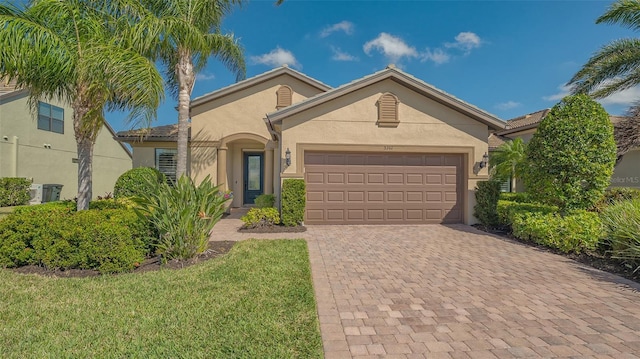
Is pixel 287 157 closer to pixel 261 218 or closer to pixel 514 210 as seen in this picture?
pixel 261 218

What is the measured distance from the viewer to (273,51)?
15758 mm

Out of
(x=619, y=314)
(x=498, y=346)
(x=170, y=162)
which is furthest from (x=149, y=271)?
(x=170, y=162)

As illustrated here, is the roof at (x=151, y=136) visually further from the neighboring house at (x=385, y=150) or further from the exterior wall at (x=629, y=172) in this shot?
the exterior wall at (x=629, y=172)

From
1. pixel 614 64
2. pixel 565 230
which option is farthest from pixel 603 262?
pixel 614 64

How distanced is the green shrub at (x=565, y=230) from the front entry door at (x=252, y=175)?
11.4 m

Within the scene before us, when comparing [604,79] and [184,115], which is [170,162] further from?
[604,79]

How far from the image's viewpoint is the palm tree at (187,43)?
766cm

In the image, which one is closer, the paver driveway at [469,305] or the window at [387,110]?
the paver driveway at [469,305]

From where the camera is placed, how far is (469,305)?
4.09m

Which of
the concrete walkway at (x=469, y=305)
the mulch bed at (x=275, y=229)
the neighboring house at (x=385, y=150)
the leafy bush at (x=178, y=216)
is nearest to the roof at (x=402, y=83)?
the neighboring house at (x=385, y=150)

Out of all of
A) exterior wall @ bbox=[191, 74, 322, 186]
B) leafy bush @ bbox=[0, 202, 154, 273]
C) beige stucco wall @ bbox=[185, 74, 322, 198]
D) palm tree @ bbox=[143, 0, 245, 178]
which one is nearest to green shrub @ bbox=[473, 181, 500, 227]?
beige stucco wall @ bbox=[185, 74, 322, 198]

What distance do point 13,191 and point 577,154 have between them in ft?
80.5

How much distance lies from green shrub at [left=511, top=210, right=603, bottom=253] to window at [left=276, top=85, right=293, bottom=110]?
10.6 metres

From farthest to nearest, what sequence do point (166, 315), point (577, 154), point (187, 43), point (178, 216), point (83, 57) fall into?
point (187, 43) < point (577, 154) < point (83, 57) < point (178, 216) < point (166, 315)
